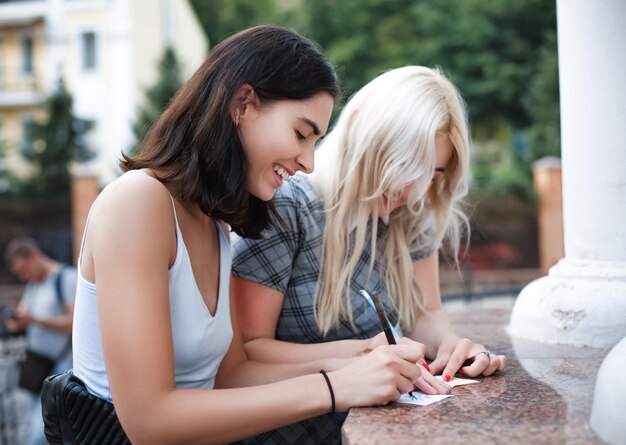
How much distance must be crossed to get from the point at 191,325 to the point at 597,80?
1.71m

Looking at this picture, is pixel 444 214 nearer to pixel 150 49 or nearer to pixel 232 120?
pixel 232 120

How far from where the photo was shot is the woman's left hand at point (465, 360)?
6.18 feet

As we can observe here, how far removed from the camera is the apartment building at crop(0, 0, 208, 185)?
73.9 feet

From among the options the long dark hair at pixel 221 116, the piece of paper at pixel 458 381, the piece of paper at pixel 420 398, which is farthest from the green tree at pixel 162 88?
the piece of paper at pixel 420 398

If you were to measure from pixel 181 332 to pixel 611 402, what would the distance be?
3.16 feet

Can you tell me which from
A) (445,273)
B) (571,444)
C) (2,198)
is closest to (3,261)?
(2,198)

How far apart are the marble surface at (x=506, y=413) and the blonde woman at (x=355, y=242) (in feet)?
0.70

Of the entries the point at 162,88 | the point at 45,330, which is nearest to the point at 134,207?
the point at 45,330

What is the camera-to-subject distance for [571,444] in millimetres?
1231

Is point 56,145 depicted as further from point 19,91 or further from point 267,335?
point 267,335

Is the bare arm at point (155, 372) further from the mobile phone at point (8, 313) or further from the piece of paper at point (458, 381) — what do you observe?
the mobile phone at point (8, 313)

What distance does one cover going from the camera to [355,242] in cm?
223

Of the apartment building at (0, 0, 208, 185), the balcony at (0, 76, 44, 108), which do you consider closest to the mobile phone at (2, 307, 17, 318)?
the apartment building at (0, 0, 208, 185)

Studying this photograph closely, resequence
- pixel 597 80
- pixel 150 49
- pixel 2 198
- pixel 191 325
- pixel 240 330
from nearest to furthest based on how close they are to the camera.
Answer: pixel 191 325, pixel 240 330, pixel 597 80, pixel 2 198, pixel 150 49
